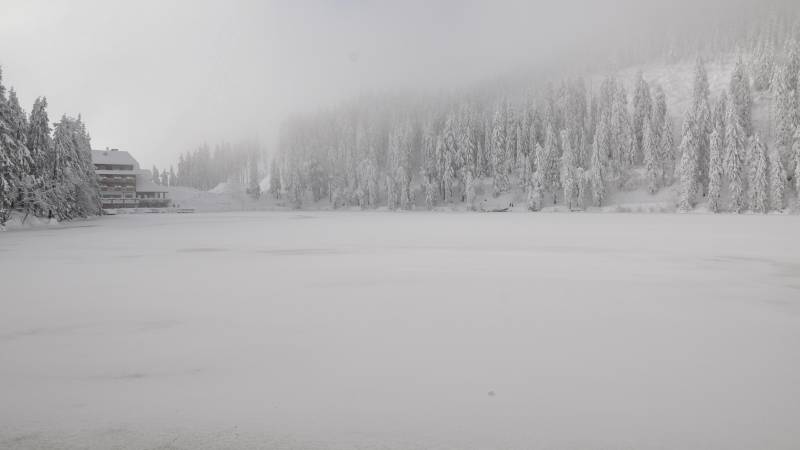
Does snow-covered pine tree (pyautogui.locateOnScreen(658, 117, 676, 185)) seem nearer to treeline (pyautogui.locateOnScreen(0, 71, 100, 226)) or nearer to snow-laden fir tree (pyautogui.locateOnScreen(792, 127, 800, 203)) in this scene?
snow-laden fir tree (pyautogui.locateOnScreen(792, 127, 800, 203))

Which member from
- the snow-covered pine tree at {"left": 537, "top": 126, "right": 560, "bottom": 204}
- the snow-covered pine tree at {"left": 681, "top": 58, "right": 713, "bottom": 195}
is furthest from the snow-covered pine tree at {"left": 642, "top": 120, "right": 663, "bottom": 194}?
the snow-covered pine tree at {"left": 537, "top": 126, "right": 560, "bottom": 204}

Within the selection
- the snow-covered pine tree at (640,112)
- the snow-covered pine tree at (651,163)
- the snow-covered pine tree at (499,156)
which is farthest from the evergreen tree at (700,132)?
the snow-covered pine tree at (499,156)

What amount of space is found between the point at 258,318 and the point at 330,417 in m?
4.05

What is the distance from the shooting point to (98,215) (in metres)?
72.9

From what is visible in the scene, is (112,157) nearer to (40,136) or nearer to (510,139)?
(40,136)

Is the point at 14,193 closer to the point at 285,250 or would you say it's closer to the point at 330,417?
the point at 285,250

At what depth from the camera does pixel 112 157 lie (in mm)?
113250

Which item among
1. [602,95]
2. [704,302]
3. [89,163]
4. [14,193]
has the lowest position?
[704,302]

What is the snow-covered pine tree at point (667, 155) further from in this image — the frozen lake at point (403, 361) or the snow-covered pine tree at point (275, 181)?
the snow-covered pine tree at point (275, 181)

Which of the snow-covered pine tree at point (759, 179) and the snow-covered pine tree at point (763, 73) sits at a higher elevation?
the snow-covered pine tree at point (763, 73)

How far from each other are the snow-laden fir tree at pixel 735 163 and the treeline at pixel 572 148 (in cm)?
17

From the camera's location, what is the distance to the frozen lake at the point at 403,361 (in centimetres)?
359

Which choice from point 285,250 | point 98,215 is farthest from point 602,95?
point 98,215

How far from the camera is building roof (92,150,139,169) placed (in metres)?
111
